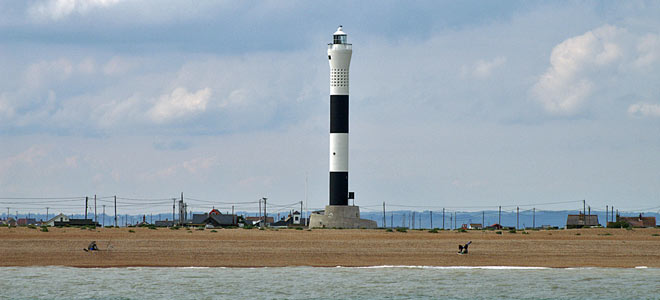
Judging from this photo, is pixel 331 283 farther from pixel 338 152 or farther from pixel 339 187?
pixel 339 187

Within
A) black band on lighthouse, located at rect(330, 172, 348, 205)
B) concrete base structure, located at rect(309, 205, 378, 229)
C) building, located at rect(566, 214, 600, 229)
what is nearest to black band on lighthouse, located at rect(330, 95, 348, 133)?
black band on lighthouse, located at rect(330, 172, 348, 205)

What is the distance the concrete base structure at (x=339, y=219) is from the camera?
86812 mm

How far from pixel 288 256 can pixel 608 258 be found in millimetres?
19527

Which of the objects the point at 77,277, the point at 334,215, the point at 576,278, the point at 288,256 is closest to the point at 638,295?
the point at 576,278

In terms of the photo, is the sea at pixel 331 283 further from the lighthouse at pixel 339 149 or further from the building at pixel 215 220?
the building at pixel 215 220

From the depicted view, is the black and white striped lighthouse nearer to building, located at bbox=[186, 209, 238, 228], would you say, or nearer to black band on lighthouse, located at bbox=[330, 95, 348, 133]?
black band on lighthouse, located at bbox=[330, 95, 348, 133]

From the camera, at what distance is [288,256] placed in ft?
177

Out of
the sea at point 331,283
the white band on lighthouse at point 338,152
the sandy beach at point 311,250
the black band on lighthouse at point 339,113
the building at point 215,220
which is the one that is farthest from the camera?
the building at point 215,220

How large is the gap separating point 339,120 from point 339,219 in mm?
9775

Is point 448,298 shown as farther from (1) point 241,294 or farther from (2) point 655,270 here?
(2) point 655,270

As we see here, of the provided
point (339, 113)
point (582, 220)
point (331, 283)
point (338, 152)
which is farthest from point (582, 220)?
point (331, 283)

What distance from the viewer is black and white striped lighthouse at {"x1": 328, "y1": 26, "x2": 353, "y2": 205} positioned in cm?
8600

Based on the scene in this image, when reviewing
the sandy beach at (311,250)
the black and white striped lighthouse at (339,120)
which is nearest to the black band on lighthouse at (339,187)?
the black and white striped lighthouse at (339,120)

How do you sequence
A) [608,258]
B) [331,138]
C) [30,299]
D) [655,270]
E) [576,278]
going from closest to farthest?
[30,299], [576,278], [655,270], [608,258], [331,138]
